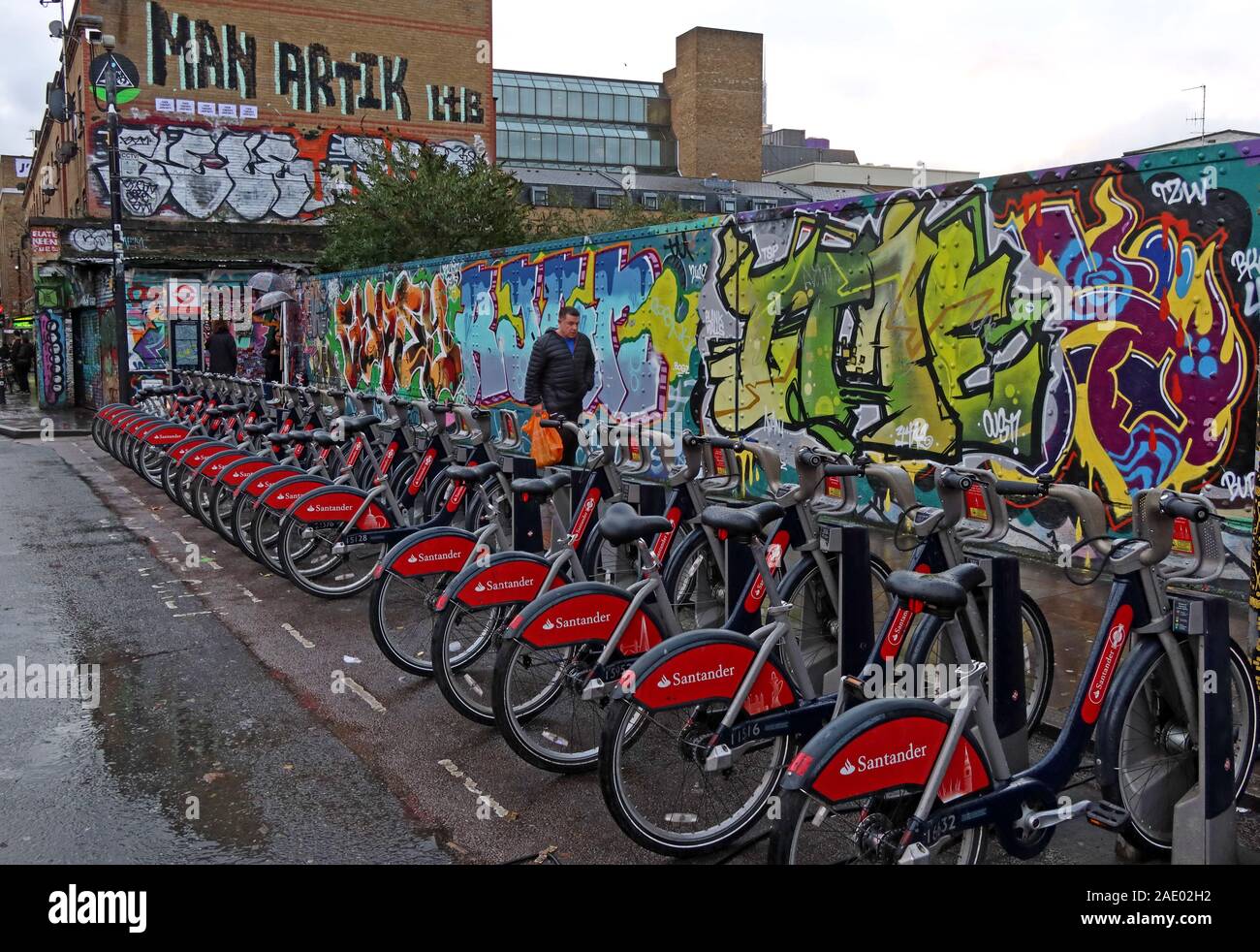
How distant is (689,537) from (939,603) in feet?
7.77

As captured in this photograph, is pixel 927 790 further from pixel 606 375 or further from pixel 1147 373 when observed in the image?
pixel 606 375

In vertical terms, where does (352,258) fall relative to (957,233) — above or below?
above

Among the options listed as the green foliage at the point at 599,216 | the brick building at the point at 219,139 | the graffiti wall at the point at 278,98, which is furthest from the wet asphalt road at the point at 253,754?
the graffiti wall at the point at 278,98

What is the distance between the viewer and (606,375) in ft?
39.1

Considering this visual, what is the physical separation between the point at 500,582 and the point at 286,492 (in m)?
3.33

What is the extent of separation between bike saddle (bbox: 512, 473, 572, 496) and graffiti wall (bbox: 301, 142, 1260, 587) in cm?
323

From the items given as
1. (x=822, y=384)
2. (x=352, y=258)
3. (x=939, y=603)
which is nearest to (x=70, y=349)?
(x=352, y=258)

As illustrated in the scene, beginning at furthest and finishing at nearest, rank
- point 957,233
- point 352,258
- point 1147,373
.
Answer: point 352,258 < point 957,233 < point 1147,373

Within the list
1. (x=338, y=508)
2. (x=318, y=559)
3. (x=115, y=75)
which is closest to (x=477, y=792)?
(x=338, y=508)

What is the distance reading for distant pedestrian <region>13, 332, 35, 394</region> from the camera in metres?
36.2

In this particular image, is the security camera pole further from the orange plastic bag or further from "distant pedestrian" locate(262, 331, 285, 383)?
the orange plastic bag

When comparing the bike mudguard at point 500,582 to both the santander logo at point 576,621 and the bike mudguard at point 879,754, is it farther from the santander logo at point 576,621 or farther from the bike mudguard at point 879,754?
the bike mudguard at point 879,754

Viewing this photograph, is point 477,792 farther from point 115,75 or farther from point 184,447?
point 115,75

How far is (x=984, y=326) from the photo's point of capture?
7902 millimetres
